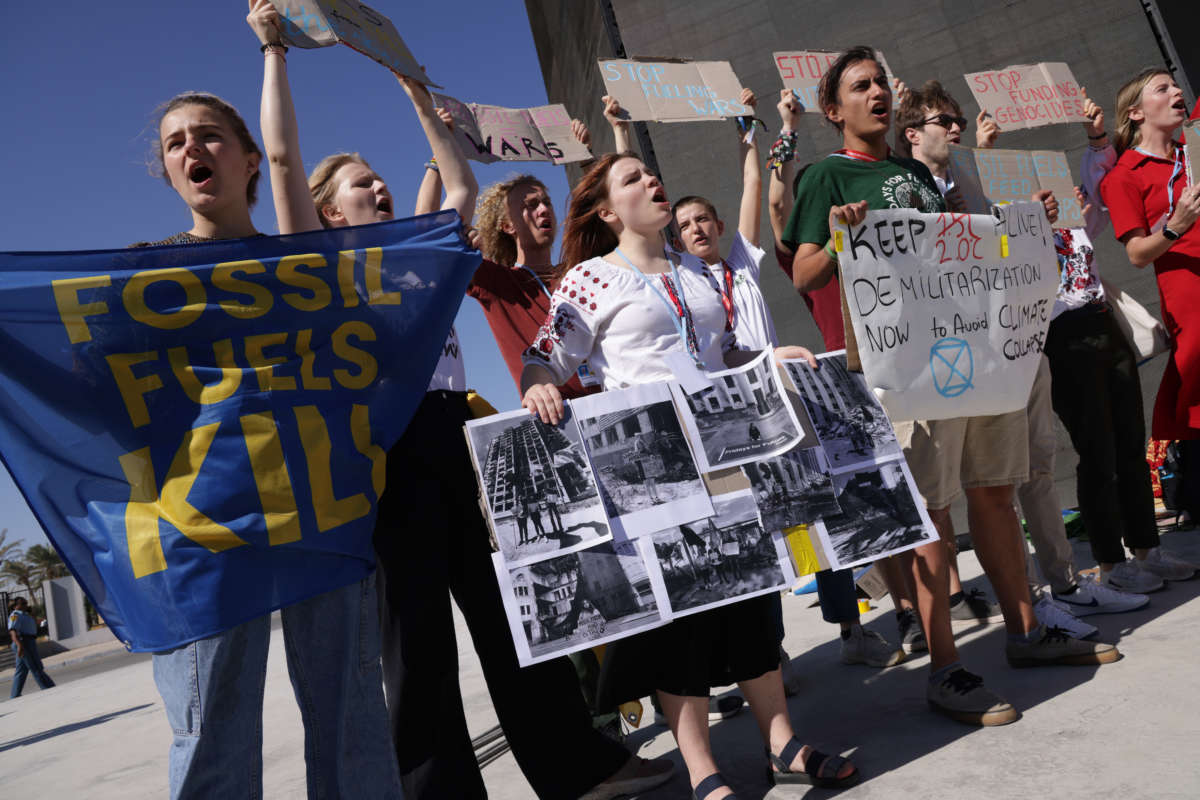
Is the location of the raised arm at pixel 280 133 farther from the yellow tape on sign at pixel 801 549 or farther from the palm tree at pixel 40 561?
the palm tree at pixel 40 561

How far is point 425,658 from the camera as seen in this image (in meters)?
1.97

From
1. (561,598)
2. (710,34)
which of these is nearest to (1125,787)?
(561,598)

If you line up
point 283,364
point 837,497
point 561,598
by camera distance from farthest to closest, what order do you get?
point 837,497 → point 561,598 → point 283,364

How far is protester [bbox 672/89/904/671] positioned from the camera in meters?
2.60

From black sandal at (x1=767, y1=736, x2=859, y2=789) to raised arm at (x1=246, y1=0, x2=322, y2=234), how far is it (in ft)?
5.81

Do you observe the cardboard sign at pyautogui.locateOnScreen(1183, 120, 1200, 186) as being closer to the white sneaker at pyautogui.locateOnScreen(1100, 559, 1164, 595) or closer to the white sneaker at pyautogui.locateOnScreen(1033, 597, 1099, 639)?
the white sneaker at pyautogui.locateOnScreen(1100, 559, 1164, 595)

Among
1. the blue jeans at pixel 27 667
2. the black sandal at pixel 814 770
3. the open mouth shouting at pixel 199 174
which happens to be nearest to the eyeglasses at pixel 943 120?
the black sandal at pixel 814 770

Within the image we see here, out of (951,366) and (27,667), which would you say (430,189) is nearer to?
(951,366)

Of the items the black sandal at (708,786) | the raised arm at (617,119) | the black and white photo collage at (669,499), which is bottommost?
the black sandal at (708,786)

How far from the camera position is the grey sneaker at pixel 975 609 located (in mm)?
3512

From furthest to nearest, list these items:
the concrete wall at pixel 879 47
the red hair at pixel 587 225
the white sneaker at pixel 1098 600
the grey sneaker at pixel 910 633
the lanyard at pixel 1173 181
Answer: the concrete wall at pixel 879 47 < the lanyard at pixel 1173 181 < the grey sneaker at pixel 910 633 < the white sneaker at pixel 1098 600 < the red hair at pixel 587 225

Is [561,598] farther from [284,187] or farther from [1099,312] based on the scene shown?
[1099,312]

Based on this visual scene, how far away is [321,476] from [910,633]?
8.27 ft

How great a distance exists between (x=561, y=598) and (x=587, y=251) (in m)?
1.15
